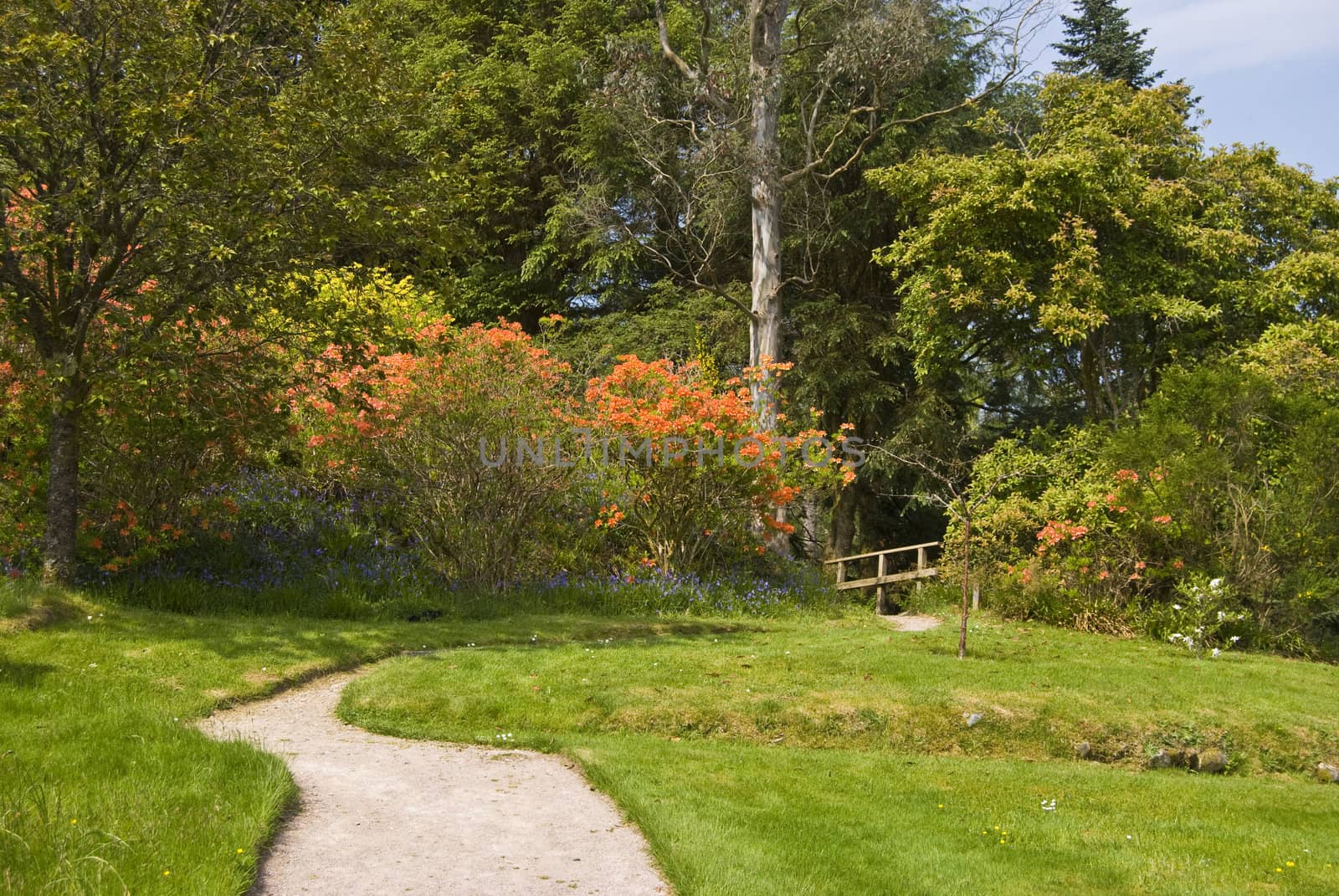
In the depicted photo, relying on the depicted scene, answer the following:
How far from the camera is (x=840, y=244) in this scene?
1919 cm

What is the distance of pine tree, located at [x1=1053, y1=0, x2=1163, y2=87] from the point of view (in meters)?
25.3

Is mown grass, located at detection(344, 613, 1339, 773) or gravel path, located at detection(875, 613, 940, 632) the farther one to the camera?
gravel path, located at detection(875, 613, 940, 632)

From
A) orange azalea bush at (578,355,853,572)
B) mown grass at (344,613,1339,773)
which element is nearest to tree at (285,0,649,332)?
orange azalea bush at (578,355,853,572)

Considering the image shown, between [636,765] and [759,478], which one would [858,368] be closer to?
[759,478]

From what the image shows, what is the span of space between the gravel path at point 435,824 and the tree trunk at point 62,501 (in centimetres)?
384

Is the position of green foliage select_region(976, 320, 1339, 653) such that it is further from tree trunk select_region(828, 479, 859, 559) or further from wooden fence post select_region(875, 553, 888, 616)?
tree trunk select_region(828, 479, 859, 559)

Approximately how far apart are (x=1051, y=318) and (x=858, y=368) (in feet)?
13.8

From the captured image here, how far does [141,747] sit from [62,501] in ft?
17.0

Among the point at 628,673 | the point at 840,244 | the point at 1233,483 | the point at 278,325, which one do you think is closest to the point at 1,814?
the point at 628,673

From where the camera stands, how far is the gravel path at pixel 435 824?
13.9 feet

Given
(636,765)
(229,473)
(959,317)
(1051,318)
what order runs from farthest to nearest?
(959,317) → (1051,318) → (229,473) → (636,765)

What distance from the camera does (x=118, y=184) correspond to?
29.9 feet

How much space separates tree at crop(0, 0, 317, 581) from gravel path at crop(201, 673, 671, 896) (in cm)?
444

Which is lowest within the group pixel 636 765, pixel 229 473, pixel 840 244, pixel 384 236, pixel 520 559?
pixel 636 765
